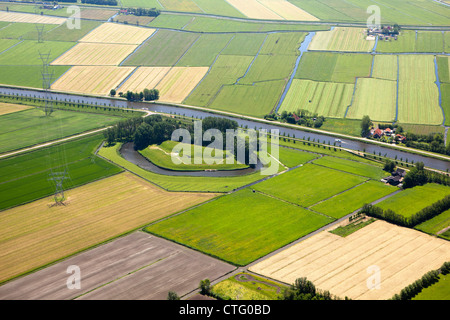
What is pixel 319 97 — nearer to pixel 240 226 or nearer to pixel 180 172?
pixel 180 172

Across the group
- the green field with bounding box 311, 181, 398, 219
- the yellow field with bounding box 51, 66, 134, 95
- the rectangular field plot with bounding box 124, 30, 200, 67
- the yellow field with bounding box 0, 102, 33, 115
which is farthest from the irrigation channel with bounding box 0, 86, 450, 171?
the rectangular field plot with bounding box 124, 30, 200, 67

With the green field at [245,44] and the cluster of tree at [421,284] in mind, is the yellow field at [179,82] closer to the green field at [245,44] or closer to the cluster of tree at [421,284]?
the green field at [245,44]

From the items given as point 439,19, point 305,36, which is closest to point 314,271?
point 305,36

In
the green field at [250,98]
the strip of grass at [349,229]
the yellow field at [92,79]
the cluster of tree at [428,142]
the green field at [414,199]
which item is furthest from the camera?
the yellow field at [92,79]

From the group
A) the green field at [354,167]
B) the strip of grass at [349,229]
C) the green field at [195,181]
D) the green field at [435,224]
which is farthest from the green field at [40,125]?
the green field at [435,224]

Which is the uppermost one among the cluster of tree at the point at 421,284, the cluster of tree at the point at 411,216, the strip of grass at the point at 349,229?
the cluster of tree at the point at 411,216
